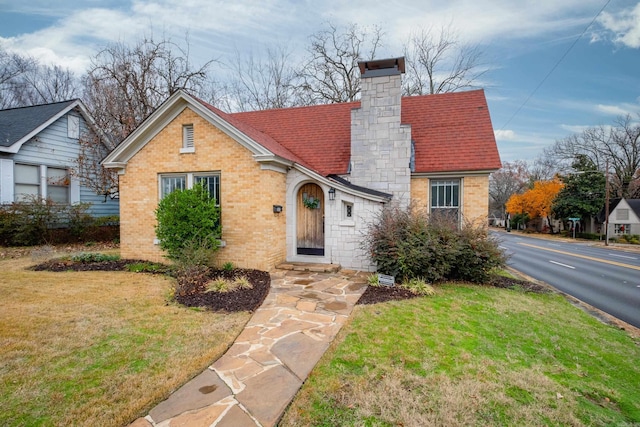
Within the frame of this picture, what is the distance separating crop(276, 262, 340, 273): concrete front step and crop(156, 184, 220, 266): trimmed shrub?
2184 mm

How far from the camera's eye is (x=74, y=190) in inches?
587

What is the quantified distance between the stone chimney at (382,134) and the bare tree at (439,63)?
1536 centimetres

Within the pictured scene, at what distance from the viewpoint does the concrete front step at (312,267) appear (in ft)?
29.5

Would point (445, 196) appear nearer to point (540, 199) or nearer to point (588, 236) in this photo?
point (588, 236)

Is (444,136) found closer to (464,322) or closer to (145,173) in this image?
(464,322)

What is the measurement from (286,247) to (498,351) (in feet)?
22.8

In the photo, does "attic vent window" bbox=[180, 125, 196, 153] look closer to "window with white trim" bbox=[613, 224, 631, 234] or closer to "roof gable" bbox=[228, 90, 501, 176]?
"roof gable" bbox=[228, 90, 501, 176]

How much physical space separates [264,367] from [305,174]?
22.0ft

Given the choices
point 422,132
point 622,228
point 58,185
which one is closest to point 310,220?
point 422,132

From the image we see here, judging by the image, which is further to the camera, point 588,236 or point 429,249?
point 588,236

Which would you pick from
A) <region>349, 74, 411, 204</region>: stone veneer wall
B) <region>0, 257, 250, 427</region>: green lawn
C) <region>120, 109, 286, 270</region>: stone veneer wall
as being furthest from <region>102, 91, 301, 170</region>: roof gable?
<region>0, 257, 250, 427</region>: green lawn

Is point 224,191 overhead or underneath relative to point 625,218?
overhead

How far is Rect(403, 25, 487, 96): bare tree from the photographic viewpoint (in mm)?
22062

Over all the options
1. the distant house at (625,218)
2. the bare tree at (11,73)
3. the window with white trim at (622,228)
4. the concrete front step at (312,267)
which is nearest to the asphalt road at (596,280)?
the concrete front step at (312,267)
